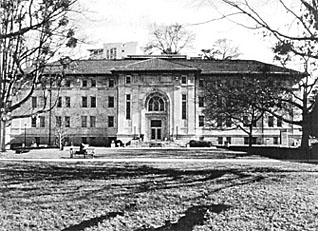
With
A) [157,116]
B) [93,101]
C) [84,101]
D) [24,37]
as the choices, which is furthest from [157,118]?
[24,37]

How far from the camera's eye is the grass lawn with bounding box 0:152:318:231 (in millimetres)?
8422

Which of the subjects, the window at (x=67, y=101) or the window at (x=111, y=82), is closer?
the window at (x=67, y=101)

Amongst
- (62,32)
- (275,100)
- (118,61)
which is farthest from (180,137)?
(62,32)

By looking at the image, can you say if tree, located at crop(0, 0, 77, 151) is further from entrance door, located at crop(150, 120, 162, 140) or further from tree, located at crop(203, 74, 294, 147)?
entrance door, located at crop(150, 120, 162, 140)

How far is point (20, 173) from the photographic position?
42.4 ft

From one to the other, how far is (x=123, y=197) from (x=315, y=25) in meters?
7.86

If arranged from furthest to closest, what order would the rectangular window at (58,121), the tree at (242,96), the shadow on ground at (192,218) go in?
1. the rectangular window at (58,121)
2. the tree at (242,96)
3. the shadow on ground at (192,218)

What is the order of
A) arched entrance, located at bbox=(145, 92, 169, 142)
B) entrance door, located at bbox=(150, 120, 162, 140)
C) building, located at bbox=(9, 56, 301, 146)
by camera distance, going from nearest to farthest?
building, located at bbox=(9, 56, 301, 146)
arched entrance, located at bbox=(145, 92, 169, 142)
entrance door, located at bbox=(150, 120, 162, 140)

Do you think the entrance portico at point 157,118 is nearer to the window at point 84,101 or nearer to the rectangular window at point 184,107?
the rectangular window at point 184,107

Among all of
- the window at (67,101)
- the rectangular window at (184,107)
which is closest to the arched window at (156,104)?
the rectangular window at (184,107)

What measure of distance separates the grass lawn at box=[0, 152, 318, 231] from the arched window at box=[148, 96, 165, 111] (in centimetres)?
5820

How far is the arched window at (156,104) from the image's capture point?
7031cm

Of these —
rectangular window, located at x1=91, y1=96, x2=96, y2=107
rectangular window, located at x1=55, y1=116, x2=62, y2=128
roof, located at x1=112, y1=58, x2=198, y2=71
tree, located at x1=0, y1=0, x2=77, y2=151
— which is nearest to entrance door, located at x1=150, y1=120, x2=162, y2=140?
roof, located at x1=112, y1=58, x2=198, y2=71

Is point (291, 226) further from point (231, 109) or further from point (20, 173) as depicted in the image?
point (231, 109)
